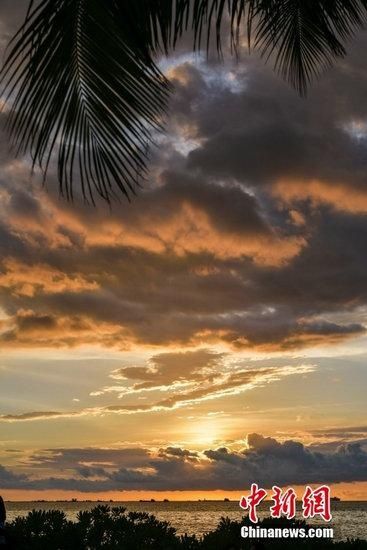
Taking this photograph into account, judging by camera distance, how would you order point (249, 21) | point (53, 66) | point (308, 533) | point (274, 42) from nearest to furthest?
1. point (53, 66)
2. point (249, 21)
3. point (274, 42)
4. point (308, 533)

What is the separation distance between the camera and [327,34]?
24.0 ft

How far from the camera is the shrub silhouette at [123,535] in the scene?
614 inches

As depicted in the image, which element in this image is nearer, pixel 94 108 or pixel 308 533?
pixel 94 108

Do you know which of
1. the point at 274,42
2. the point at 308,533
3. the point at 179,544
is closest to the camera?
the point at 274,42

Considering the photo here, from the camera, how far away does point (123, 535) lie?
17.4m

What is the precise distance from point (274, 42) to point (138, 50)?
3.59 m

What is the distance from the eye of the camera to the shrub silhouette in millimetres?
15586

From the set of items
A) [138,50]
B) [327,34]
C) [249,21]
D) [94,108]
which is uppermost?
[327,34]

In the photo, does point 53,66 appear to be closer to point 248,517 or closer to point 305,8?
point 305,8

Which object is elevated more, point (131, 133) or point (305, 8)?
point (305, 8)

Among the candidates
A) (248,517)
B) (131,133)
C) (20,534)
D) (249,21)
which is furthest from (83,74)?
(20,534)

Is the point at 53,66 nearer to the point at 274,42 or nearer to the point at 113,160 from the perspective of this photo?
the point at 113,160

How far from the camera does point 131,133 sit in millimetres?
4508

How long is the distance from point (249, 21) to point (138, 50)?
1800mm
